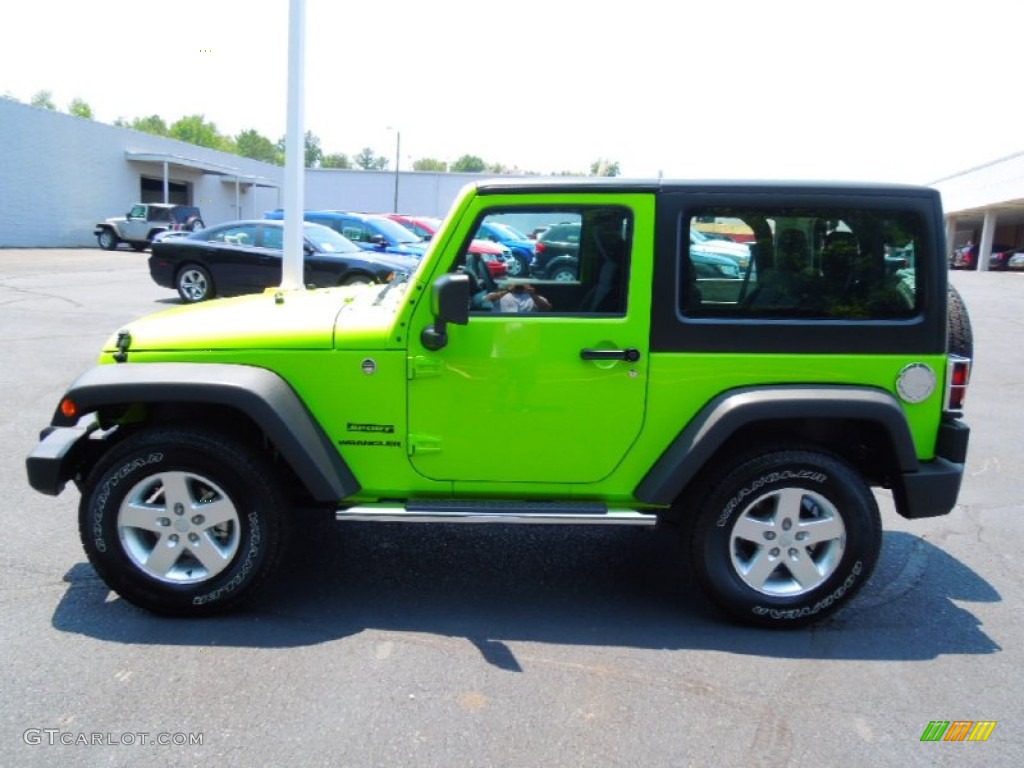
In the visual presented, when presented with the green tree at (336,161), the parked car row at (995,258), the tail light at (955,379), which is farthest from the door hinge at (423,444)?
the green tree at (336,161)

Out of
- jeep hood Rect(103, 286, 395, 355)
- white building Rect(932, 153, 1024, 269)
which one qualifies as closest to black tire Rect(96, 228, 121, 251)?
jeep hood Rect(103, 286, 395, 355)

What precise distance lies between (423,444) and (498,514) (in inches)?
18.0

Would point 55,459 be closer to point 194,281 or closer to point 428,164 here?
point 194,281

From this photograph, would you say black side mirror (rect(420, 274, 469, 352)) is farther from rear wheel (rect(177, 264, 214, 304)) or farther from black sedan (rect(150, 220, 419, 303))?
rear wheel (rect(177, 264, 214, 304))

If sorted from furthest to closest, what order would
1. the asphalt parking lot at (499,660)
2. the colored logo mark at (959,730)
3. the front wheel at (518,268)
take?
the front wheel at (518,268) → the colored logo mark at (959,730) → the asphalt parking lot at (499,660)

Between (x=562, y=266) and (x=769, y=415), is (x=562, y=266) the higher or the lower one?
the higher one

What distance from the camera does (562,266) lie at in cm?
380

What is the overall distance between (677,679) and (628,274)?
5.62ft

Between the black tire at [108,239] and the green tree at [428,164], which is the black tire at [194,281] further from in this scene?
the green tree at [428,164]

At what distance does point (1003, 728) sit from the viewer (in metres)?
3.06

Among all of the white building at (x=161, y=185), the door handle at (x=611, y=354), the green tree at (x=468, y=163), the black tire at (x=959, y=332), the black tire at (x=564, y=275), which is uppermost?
the green tree at (x=468, y=163)

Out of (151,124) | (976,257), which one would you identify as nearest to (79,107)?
(151,124)

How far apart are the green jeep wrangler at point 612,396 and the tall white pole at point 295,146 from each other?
4840mm

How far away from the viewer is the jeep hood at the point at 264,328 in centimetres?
367
